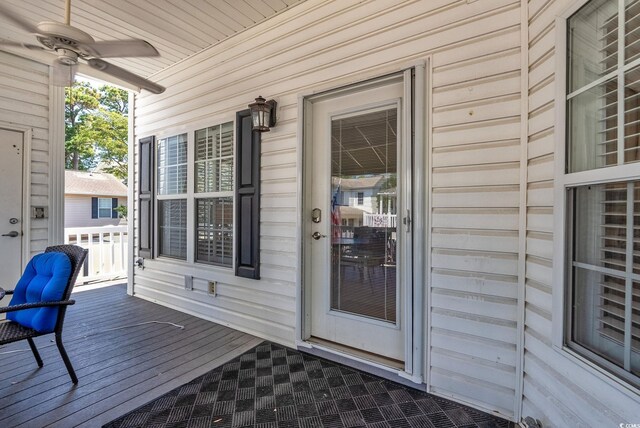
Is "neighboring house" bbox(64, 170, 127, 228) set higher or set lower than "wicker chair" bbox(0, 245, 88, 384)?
higher

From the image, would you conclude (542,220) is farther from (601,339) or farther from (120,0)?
(120,0)

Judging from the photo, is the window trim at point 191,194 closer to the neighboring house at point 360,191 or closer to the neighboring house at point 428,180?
the neighboring house at point 428,180

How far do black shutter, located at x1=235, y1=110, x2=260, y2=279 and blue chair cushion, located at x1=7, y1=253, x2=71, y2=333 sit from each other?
1.32 m

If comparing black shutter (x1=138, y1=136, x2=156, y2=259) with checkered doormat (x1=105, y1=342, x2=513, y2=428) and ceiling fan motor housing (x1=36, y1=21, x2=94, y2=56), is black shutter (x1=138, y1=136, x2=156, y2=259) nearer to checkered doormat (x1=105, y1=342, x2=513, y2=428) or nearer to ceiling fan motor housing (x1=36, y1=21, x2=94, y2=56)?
ceiling fan motor housing (x1=36, y1=21, x2=94, y2=56)

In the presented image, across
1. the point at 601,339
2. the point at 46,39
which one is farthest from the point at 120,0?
the point at 601,339

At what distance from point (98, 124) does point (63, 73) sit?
1295 centimetres

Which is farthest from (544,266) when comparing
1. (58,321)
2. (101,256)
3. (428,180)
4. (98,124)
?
(98,124)

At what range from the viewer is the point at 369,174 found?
2318mm

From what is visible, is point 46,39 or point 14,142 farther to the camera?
point 14,142

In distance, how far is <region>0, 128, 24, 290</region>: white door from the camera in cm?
315

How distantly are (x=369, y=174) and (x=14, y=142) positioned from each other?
12.8ft

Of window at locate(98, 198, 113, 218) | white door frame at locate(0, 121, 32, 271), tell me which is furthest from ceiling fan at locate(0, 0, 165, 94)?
window at locate(98, 198, 113, 218)

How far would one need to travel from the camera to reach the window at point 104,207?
532 inches

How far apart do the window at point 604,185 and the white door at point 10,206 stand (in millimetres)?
4888
